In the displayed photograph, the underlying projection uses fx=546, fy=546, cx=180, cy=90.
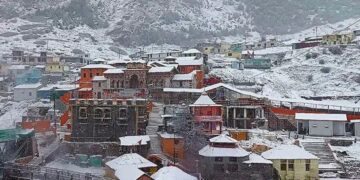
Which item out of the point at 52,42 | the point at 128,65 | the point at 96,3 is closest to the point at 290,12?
the point at 96,3

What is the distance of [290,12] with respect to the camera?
151m

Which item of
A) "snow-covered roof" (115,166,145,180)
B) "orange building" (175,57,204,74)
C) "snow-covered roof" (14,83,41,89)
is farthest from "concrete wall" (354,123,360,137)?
"snow-covered roof" (14,83,41,89)

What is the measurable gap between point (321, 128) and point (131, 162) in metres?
19.6

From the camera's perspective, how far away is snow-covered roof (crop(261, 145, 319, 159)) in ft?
133

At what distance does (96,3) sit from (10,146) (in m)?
104

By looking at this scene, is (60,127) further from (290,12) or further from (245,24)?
(290,12)

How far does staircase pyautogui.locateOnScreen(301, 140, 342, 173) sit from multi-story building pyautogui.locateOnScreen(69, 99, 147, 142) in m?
14.2

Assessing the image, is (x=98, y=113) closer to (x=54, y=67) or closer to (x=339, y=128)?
(x=339, y=128)

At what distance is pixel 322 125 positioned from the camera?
4950cm

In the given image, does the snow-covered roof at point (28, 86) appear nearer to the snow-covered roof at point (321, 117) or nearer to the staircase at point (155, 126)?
the staircase at point (155, 126)

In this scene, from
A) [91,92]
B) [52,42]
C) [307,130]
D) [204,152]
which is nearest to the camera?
[204,152]

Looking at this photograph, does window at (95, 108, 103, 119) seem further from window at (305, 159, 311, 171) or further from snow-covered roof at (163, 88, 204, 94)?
window at (305, 159, 311, 171)

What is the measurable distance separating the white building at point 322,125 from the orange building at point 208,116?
854cm

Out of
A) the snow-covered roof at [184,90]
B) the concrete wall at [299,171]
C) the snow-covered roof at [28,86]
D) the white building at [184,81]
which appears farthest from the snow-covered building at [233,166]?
the snow-covered roof at [28,86]
